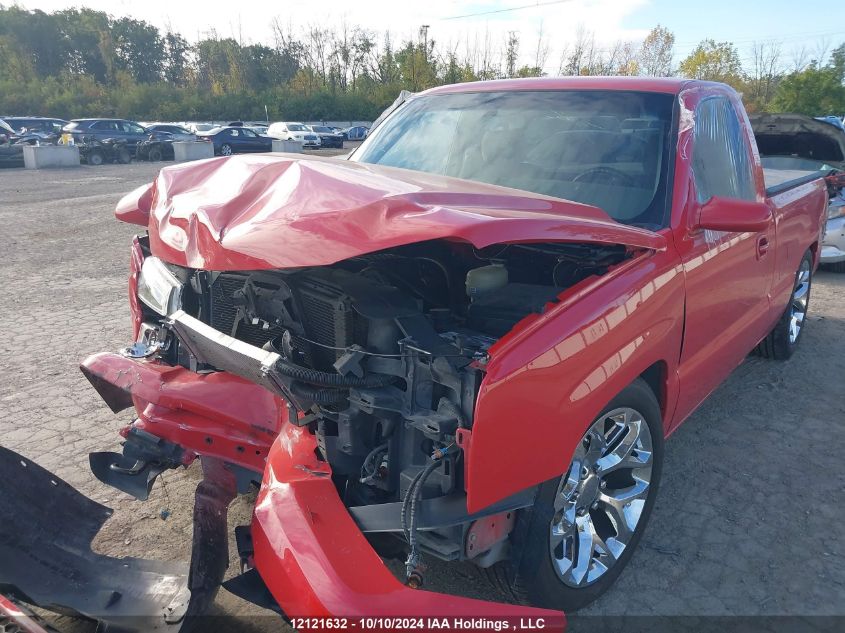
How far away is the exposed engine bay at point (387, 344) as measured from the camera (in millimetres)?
2057

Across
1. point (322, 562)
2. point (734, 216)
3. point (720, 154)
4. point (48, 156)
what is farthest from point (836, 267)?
point (48, 156)

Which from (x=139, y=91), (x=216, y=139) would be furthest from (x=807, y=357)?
(x=139, y=91)

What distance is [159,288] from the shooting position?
293 cm

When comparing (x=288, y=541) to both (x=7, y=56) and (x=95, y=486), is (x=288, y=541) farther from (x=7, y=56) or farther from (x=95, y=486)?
(x=7, y=56)

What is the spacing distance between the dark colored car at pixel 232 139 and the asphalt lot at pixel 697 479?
24.4 meters

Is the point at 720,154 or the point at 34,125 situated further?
the point at 34,125

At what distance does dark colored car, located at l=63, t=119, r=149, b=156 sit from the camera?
1032 inches

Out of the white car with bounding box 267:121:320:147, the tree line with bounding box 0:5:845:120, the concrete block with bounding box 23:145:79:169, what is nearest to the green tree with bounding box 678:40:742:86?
the tree line with bounding box 0:5:845:120

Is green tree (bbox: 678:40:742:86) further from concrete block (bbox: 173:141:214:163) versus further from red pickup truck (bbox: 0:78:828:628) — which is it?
red pickup truck (bbox: 0:78:828:628)

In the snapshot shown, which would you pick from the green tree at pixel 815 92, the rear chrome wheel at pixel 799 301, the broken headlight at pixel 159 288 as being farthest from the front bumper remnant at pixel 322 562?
the green tree at pixel 815 92

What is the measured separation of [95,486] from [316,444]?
1750 mm

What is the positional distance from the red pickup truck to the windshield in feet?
0.05

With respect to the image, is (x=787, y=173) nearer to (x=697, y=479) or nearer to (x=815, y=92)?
(x=697, y=479)

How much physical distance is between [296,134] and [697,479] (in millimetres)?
35124
